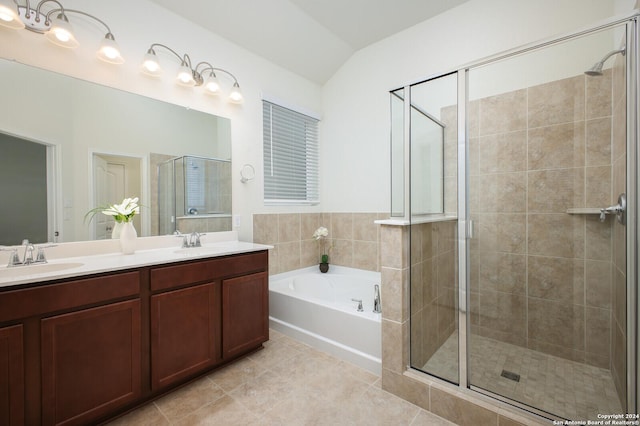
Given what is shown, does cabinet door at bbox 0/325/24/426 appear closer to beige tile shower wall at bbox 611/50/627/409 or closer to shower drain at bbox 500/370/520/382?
shower drain at bbox 500/370/520/382

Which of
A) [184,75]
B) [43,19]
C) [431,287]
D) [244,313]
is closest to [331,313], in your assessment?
[244,313]

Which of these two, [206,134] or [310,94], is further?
[310,94]

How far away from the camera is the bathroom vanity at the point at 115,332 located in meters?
1.21

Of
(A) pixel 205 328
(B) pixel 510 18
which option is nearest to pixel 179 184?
(A) pixel 205 328

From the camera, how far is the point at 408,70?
2.81 meters

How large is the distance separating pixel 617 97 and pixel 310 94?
9.27 feet

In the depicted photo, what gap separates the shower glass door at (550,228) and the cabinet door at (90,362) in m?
1.92

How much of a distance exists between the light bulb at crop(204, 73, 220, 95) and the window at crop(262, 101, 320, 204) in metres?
0.61

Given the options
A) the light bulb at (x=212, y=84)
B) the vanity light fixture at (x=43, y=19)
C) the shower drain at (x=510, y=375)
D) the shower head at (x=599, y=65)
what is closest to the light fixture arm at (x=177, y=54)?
the light bulb at (x=212, y=84)

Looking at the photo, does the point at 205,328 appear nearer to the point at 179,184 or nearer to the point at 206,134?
the point at 179,184

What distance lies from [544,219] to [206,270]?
2.23 meters

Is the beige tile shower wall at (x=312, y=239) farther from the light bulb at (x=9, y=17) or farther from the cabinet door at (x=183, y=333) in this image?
the light bulb at (x=9, y=17)

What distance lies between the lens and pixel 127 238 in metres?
1.90

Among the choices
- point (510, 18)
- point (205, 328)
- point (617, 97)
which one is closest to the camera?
point (617, 97)
